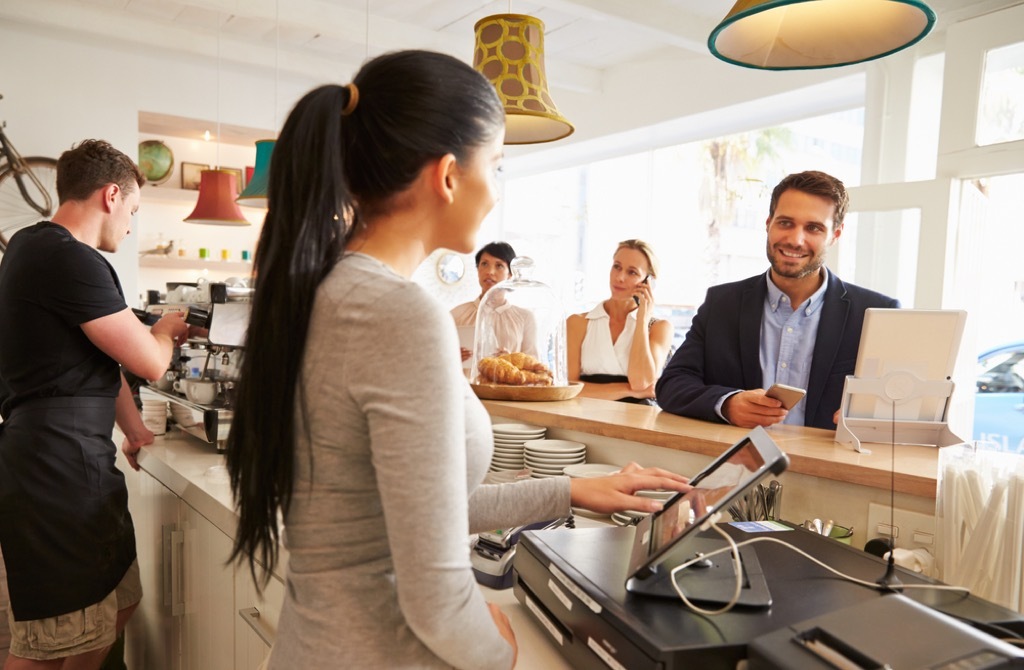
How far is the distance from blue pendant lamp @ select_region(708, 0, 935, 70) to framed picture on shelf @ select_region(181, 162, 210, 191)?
5.97m

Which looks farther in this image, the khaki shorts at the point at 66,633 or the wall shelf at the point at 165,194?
the wall shelf at the point at 165,194

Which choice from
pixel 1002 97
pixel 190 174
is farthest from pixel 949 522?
pixel 190 174

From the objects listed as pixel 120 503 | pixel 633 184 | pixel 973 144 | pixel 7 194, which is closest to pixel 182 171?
pixel 7 194

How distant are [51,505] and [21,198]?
3665 millimetres

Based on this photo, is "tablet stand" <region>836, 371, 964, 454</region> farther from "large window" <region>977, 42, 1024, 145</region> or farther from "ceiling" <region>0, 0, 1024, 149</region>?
"ceiling" <region>0, 0, 1024, 149</region>

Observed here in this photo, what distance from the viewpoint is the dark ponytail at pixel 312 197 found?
817 millimetres

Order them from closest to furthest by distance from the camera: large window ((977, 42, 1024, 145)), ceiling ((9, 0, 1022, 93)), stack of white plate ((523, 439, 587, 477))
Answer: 1. stack of white plate ((523, 439, 587, 477))
2. large window ((977, 42, 1024, 145))
3. ceiling ((9, 0, 1022, 93))

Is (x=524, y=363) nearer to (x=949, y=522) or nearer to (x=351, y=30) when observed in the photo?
(x=949, y=522)

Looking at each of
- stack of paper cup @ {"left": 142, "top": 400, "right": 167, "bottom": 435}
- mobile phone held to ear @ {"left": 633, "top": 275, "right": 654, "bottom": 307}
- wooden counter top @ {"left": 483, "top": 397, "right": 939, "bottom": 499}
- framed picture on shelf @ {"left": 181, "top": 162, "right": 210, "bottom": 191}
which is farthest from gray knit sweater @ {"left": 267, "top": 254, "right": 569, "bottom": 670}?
framed picture on shelf @ {"left": 181, "top": 162, "right": 210, "bottom": 191}

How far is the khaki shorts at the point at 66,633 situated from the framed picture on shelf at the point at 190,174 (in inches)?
208

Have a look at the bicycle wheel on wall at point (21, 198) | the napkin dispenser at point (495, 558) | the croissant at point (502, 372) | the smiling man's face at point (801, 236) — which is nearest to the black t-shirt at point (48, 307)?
the croissant at point (502, 372)

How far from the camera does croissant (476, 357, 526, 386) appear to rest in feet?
7.71

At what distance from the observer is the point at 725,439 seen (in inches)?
63.3

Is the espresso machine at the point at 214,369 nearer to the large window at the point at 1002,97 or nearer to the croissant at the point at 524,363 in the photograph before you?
the croissant at the point at 524,363
